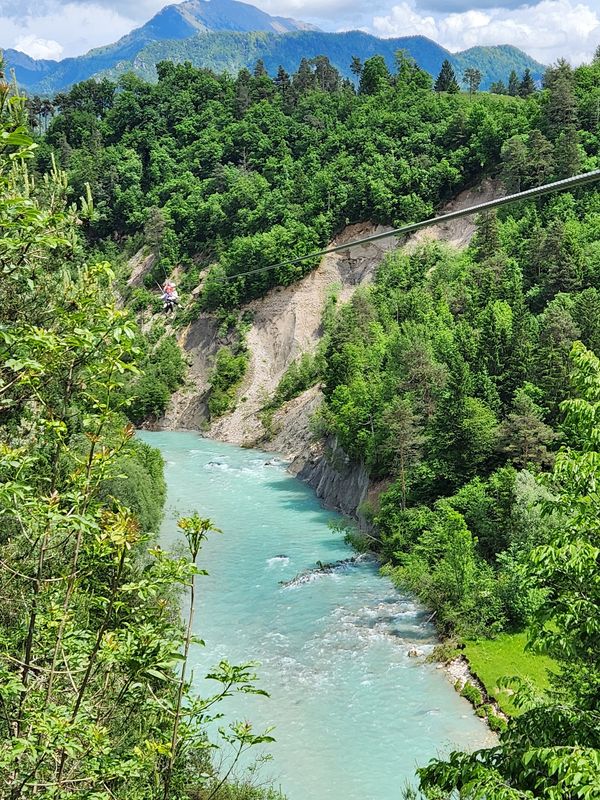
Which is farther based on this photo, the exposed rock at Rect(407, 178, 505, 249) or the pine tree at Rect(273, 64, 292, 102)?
the pine tree at Rect(273, 64, 292, 102)

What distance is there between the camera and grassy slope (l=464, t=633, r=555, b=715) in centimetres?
2084

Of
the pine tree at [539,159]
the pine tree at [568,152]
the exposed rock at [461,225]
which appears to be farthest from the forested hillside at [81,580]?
the exposed rock at [461,225]

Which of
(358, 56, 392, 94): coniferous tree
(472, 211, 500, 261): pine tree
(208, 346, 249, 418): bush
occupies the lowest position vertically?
(208, 346, 249, 418): bush

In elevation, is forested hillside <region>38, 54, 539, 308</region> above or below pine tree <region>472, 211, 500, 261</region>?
above

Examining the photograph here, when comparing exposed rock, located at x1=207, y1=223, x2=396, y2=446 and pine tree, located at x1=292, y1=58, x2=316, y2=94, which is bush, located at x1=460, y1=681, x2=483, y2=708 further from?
pine tree, located at x1=292, y1=58, x2=316, y2=94

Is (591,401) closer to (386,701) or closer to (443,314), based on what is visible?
(386,701)

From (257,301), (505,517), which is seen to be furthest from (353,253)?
(505,517)

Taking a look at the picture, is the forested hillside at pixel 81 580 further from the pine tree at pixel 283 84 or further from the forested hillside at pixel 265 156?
the pine tree at pixel 283 84

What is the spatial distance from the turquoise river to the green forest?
1.67 m

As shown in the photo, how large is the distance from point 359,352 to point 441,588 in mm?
17531

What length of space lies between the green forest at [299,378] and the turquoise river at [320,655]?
1674 mm

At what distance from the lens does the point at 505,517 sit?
2683 cm

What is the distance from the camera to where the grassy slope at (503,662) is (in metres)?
20.8

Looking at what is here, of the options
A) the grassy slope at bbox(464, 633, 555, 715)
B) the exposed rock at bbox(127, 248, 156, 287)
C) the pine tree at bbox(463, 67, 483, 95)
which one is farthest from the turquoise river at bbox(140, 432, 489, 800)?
the pine tree at bbox(463, 67, 483, 95)
